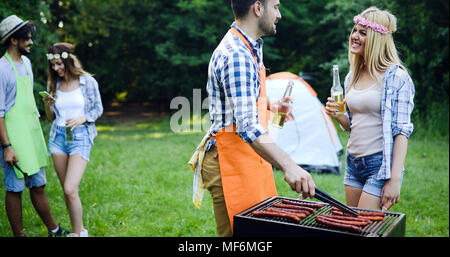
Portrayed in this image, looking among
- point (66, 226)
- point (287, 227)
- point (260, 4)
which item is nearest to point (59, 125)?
point (66, 226)

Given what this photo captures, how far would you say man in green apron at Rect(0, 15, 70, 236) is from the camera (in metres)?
3.61

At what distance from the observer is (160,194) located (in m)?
5.91

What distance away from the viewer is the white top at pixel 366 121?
2.71 meters

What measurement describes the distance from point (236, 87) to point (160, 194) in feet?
13.4

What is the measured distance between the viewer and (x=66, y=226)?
4.77 metres

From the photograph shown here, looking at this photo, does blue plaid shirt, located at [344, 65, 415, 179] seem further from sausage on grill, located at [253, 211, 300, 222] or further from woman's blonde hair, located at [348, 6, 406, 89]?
sausage on grill, located at [253, 211, 300, 222]

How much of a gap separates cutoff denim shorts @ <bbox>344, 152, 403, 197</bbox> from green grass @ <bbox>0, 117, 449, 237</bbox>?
86.9 inches

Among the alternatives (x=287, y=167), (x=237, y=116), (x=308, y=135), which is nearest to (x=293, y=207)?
(x=287, y=167)

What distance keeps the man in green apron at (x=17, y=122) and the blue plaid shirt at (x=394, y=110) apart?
3.11 meters

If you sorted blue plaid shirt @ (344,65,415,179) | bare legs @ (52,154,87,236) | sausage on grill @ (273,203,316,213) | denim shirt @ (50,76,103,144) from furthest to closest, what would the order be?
denim shirt @ (50,76,103,144), bare legs @ (52,154,87,236), blue plaid shirt @ (344,65,415,179), sausage on grill @ (273,203,316,213)

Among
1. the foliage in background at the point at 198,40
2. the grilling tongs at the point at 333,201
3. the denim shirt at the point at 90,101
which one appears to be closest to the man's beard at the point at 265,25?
the grilling tongs at the point at 333,201

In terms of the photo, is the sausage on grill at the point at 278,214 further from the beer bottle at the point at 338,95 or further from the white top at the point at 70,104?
the white top at the point at 70,104

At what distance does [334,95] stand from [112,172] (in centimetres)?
530

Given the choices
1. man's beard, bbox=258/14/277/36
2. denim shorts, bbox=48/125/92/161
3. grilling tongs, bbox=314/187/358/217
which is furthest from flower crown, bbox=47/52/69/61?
grilling tongs, bbox=314/187/358/217
